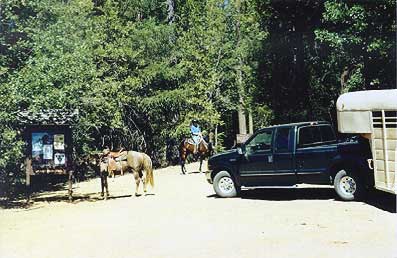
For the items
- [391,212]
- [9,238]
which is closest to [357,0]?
[391,212]

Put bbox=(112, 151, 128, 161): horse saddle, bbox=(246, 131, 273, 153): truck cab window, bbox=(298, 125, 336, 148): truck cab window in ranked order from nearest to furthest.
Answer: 1. bbox=(298, 125, 336, 148): truck cab window
2. bbox=(246, 131, 273, 153): truck cab window
3. bbox=(112, 151, 128, 161): horse saddle

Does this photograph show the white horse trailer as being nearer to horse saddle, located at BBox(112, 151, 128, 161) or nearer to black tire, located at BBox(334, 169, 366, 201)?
black tire, located at BBox(334, 169, 366, 201)

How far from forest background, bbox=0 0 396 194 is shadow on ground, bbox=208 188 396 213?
5753 millimetres

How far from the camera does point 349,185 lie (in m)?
12.5

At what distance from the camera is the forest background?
18016 millimetres

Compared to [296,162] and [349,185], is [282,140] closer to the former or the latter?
[296,162]

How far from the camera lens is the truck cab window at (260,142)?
45.5ft

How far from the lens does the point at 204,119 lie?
2773 cm

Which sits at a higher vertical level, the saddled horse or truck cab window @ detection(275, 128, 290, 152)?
truck cab window @ detection(275, 128, 290, 152)

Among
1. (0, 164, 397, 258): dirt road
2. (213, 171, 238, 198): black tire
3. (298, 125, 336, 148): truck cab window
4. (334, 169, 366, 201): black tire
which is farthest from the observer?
(213, 171, 238, 198): black tire

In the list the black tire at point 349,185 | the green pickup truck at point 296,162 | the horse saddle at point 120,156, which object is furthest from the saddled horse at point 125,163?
the black tire at point 349,185

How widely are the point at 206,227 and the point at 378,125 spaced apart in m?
4.15

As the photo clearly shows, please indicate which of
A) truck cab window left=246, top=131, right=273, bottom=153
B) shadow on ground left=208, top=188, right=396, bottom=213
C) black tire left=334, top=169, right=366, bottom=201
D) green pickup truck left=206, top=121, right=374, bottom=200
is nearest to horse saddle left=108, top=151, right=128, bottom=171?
green pickup truck left=206, top=121, right=374, bottom=200

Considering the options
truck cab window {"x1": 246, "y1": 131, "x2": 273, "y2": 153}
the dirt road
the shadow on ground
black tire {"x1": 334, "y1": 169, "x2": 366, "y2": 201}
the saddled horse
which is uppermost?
truck cab window {"x1": 246, "y1": 131, "x2": 273, "y2": 153}
